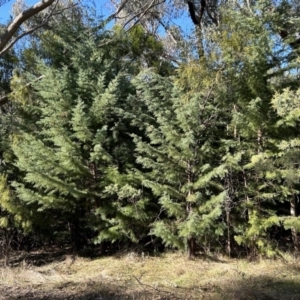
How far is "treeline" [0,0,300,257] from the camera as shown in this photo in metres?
7.78

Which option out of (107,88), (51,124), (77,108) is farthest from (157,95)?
(51,124)

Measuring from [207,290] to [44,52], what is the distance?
696cm

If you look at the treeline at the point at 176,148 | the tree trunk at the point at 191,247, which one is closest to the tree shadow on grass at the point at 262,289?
the treeline at the point at 176,148

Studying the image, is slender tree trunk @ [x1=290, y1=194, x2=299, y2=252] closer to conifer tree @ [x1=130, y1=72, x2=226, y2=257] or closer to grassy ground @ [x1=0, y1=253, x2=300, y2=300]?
grassy ground @ [x1=0, y1=253, x2=300, y2=300]

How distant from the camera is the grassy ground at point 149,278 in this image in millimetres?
5992

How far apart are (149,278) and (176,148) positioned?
254 centimetres

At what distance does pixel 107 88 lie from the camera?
28.3 feet

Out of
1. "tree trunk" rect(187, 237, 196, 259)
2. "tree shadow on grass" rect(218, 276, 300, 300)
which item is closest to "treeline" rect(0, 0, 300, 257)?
"tree trunk" rect(187, 237, 196, 259)

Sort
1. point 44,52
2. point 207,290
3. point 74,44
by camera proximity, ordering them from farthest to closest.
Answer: point 44,52 < point 74,44 < point 207,290

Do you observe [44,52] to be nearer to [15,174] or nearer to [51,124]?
[51,124]

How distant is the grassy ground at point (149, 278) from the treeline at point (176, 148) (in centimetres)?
44

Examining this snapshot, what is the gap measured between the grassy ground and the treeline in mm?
438

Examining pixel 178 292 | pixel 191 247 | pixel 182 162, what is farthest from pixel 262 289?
pixel 182 162

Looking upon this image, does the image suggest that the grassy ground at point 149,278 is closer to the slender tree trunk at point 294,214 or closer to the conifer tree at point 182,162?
the slender tree trunk at point 294,214
